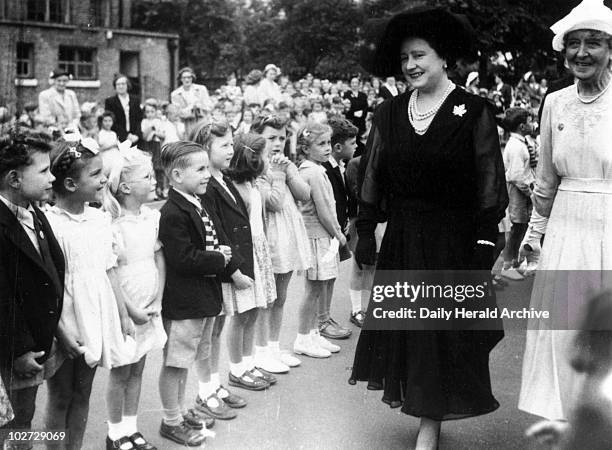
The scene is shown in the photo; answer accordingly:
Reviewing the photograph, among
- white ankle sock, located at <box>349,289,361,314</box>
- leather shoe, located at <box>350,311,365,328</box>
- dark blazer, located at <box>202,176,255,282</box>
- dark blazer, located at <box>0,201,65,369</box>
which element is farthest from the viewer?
white ankle sock, located at <box>349,289,361,314</box>

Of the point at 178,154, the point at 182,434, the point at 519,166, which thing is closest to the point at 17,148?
the point at 178,154

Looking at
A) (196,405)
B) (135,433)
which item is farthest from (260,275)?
(135,433)

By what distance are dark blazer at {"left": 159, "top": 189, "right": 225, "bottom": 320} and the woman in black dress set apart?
2.75 ft

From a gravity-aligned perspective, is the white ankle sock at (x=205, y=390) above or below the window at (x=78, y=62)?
below

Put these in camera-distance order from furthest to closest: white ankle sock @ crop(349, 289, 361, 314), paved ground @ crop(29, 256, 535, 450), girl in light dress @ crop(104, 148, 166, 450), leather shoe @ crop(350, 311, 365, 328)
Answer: white ankle sock @ crop(349, 289, 361, 314) < leather shoe @ crop(350, 311, 365, 328) < paved ground @ crop(29, 256, 535, 450) < girl in light dress @ crop(104, 148, 166, 450)

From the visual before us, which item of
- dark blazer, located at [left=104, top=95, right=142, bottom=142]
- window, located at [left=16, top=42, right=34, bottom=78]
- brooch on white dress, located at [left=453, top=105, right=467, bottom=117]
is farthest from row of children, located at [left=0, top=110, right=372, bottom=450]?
window, located at [left=16, top=42, right=34, bottom=78]

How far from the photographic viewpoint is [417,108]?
3.64 metres

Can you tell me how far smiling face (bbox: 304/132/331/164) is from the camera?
Answer: 5.11 m

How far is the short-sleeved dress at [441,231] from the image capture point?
136 inches

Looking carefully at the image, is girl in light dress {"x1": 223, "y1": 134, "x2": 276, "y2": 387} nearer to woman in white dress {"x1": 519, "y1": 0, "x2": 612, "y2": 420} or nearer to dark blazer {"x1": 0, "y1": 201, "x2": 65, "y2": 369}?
dark blazer {"x1": 0, "y1": 201, "x2": 65, "y2": 369}

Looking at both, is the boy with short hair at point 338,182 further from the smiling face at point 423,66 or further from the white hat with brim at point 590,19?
the white hat with brim at point 590,19

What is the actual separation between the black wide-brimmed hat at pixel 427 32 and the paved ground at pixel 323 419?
1.95 meters

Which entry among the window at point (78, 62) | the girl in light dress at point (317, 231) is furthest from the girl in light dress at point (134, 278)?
the window at point (78, 62)

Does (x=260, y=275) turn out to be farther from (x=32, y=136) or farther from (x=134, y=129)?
(x=134, y=129)
